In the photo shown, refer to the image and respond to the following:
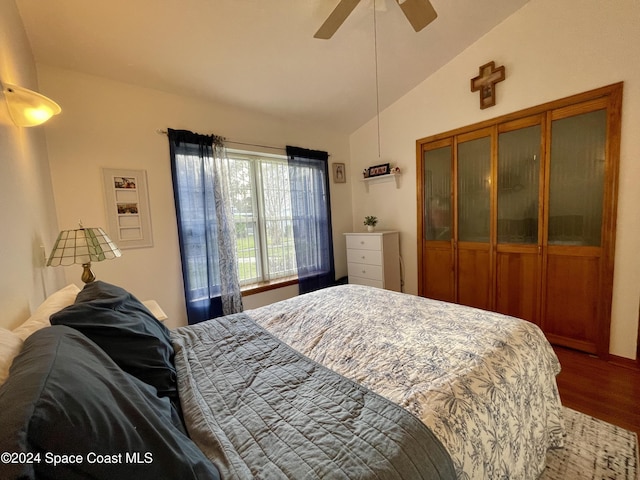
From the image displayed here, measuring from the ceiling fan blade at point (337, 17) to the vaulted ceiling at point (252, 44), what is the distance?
0.30 meters

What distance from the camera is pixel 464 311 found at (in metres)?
1.62

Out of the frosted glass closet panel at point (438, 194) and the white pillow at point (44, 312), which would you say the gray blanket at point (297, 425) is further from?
the frosted glass closet panel at point (438, 194)

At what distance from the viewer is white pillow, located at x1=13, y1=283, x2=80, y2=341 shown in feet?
3.20

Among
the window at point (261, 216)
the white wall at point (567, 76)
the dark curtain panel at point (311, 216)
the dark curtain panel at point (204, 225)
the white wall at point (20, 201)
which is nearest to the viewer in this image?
the white wall at point (20, 201)

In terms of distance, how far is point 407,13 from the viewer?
180cm

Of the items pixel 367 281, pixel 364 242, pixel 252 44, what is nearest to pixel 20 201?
pixel 252 44

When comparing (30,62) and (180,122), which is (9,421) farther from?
(180,122)

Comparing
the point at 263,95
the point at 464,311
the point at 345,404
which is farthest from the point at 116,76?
the point at 464,311

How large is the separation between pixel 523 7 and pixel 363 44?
1457 mm

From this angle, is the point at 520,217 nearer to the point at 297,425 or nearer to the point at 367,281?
the point at 367,281

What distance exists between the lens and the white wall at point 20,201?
118 centimetres

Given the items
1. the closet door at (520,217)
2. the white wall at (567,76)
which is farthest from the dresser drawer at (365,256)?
the white wall at (567,76)

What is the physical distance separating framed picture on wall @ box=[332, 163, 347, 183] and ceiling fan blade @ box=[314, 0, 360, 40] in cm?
216

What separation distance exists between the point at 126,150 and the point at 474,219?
3584 mm
